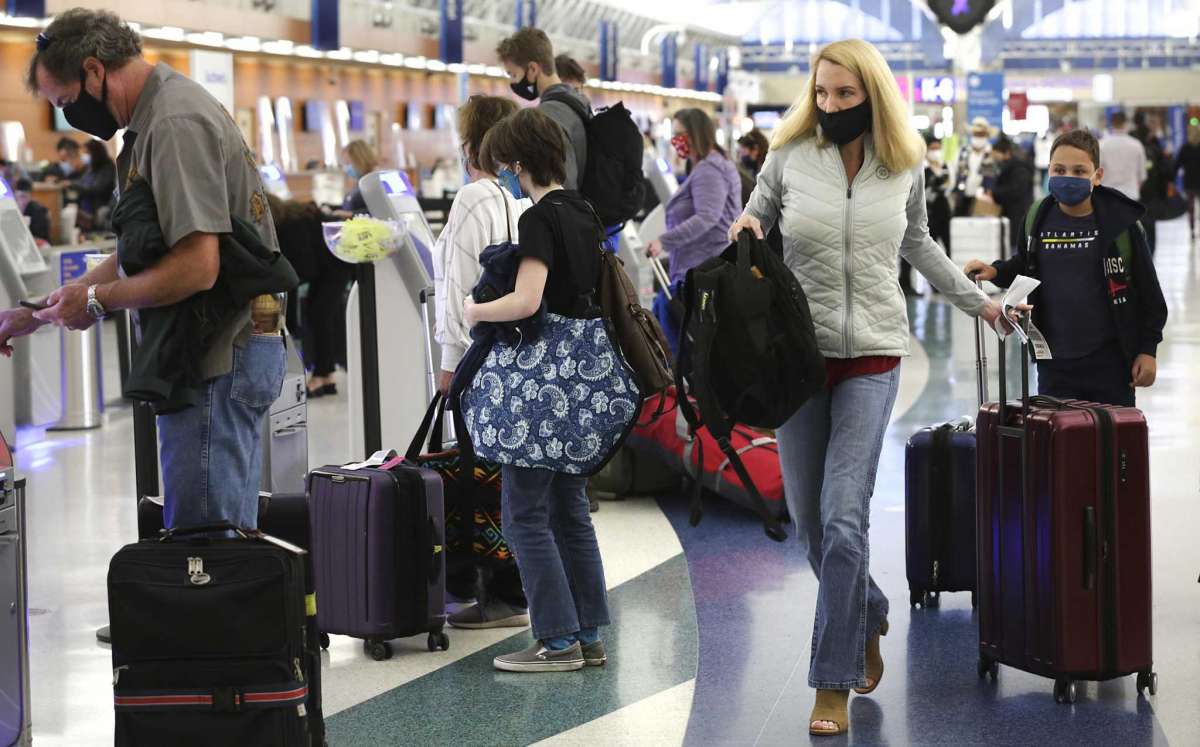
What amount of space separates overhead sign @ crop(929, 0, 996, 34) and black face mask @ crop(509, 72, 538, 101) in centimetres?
2244

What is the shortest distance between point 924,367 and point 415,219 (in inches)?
189

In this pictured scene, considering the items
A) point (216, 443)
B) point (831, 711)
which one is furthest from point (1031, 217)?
point (216, 443)

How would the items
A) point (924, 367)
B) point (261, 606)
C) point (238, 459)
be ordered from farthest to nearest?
point (924, 367), point (238, 459), point (261, 606)

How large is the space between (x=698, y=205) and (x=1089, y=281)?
11.6 ft

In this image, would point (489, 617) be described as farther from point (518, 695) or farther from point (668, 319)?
point (668, 319)

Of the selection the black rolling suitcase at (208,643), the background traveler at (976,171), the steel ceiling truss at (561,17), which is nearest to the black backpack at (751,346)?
the black rolling suitcase at (208,643)

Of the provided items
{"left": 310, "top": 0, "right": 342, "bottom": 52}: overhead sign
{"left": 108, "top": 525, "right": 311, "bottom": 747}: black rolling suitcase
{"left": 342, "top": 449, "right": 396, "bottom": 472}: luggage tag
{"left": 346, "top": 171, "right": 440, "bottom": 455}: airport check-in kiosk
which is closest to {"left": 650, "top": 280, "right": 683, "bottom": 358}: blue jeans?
{"left": 346, "top": 171, "right": 440, "bottom": 455}: airport check-in kiosk

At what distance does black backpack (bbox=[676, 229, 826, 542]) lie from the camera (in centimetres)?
347

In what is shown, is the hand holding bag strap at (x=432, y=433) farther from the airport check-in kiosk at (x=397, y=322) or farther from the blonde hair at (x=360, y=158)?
the blonde hair at (x=360, y=158)

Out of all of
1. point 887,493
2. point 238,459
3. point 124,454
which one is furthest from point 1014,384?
point 238,459

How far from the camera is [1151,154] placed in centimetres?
2406

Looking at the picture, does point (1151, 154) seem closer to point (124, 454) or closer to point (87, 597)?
point (124, 454)

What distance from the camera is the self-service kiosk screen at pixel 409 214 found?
651 cm

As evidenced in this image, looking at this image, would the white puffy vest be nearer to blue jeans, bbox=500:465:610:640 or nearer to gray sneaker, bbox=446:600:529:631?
blue jeans, bbox=500:465:610:640
